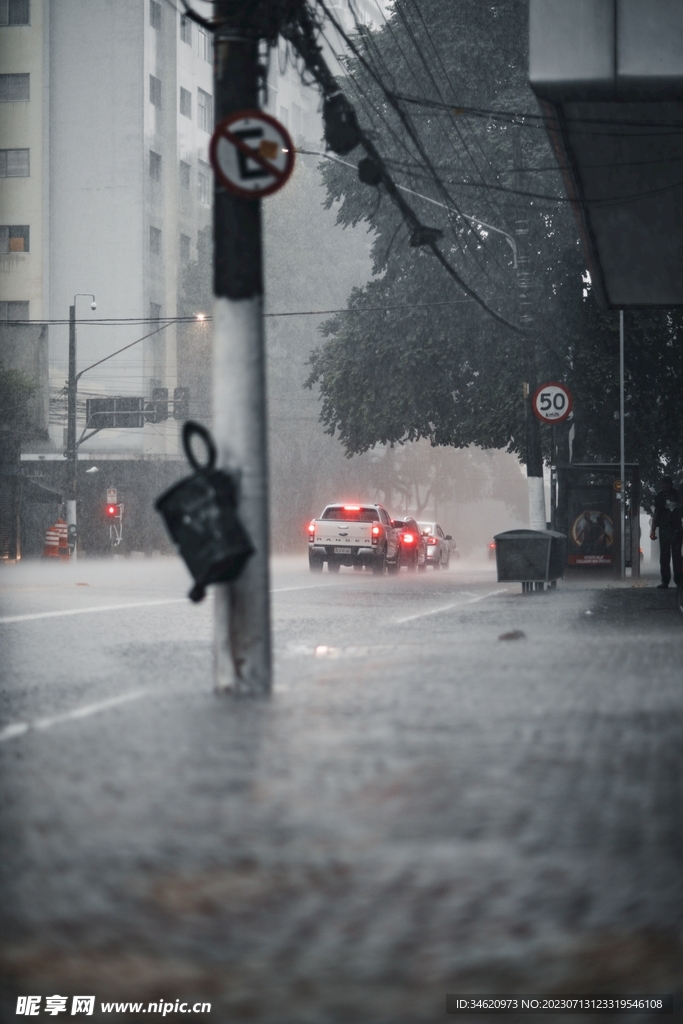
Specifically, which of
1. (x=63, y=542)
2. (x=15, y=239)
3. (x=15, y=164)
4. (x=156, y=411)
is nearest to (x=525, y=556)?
(x=63, y=542)

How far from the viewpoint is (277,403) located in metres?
66.8

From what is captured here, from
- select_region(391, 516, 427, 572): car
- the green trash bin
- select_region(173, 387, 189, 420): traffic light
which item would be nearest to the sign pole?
the green trash bin

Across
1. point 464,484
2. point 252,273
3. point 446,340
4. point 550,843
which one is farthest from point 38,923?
point 464,484

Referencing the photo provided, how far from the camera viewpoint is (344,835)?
4859 mm

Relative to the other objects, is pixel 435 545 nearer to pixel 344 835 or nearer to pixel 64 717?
pixel 64 717

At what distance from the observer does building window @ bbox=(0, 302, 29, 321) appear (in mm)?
61312

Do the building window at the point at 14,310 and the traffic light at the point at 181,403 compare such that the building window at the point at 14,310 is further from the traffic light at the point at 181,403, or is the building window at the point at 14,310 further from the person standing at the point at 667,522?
the person standing at the point at 667,522

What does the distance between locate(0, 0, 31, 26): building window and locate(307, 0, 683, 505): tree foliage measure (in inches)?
1104

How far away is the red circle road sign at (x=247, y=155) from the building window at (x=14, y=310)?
54582 millimetres

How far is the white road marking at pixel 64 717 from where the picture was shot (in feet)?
23.8

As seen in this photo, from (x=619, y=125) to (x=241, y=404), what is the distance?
8.79m

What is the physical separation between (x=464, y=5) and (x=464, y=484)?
5124 cm

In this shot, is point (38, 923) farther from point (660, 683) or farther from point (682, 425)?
point (682, 425)

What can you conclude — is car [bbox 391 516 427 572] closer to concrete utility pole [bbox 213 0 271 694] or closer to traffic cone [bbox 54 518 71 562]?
traffic cone [bbox 54 518 71 562]
